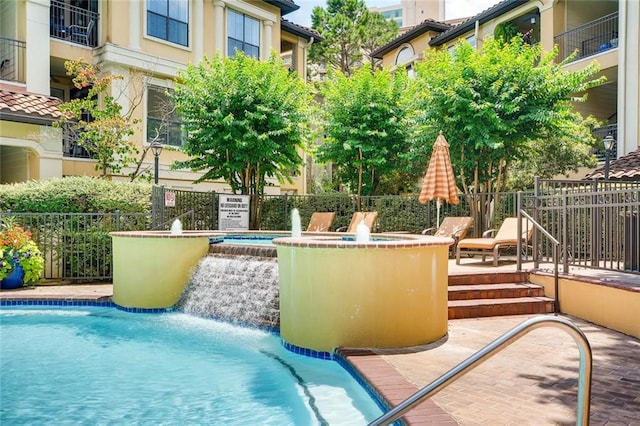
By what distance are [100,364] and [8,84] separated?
13342 mm

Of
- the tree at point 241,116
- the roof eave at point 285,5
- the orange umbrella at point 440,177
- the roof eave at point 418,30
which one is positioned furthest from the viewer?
the roof eave at point 418,30

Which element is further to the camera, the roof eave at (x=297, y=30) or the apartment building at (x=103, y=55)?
the roof eave at (x=297, y=30)

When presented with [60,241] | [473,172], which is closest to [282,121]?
[473,172]

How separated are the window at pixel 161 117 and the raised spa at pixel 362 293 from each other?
13.8 metres

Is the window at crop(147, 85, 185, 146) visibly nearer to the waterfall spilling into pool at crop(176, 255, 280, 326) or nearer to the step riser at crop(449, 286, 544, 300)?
the waterfall spilling into pool at crop(176, 255, 280, 326)

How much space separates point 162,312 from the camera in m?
9.02

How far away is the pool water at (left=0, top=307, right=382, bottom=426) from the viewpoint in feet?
14.0

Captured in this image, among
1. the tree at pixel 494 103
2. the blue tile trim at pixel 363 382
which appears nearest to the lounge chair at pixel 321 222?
the tree at pixel 494 103

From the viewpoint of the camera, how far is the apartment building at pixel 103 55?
15023 mm

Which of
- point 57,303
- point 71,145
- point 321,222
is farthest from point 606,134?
point 71,145

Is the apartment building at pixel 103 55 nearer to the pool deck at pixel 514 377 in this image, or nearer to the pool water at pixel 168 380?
the pool water at pixel 168 380

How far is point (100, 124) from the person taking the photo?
1503 cm

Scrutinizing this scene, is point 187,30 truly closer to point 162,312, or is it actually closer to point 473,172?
point 473,172

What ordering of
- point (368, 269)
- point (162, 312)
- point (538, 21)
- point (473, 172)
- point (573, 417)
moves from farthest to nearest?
point (538, 21) → point (473, 172) → point (162, 312) → point (368, 269) → point (573, 417)
